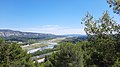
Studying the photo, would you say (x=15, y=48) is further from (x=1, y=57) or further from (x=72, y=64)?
(x=72, y=64)

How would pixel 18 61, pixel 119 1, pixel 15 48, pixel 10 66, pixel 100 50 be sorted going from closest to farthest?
pixel 119 1 < pixel 100 50 < pixel 10 66 < pixel 18 61 < pixel 15 48

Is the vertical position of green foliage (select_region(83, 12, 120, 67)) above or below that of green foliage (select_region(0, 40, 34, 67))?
above

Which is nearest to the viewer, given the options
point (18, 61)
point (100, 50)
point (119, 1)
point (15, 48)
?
point (119, 1)

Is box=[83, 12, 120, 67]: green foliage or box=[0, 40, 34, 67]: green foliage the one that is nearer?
box=[83, 12, 120, 67]: green foliage

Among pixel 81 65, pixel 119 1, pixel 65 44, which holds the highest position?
pixel 119 1

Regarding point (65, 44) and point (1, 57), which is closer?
point (1, 57)

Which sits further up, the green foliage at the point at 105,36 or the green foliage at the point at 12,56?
the green foliage at the point at 105,36

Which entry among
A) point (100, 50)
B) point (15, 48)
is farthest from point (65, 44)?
point (100, 50)

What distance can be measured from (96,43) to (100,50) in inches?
22.9

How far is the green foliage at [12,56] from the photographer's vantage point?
49138 mm

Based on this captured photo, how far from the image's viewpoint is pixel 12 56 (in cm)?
5366

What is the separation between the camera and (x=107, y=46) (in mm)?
16797

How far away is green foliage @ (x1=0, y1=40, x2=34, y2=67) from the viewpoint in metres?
49.1

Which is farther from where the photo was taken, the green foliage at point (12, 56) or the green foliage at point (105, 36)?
the green foliage at point (12, 56)
